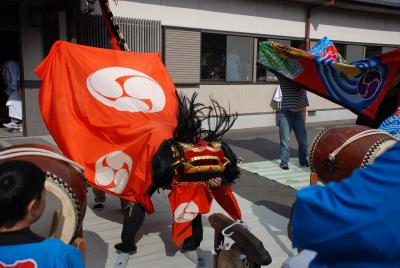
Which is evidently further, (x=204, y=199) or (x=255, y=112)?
(x=255, y=112)

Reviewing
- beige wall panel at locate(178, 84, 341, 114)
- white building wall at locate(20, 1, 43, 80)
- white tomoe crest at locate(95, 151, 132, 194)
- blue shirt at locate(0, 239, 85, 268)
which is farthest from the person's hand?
beige wall panel at locate(178, 84, 341, 114)

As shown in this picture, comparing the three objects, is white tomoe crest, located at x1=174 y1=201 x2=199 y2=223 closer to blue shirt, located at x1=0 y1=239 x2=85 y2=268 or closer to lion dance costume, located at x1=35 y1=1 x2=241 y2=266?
lion dance costume, located at x1=35 y1=1 x2=241 y2=266

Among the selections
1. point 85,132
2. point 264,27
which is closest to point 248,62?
point 264,27

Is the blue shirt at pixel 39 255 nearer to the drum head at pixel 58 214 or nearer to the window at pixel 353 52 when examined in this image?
the drum head at pixel 58 214

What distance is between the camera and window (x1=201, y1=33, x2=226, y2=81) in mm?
9062

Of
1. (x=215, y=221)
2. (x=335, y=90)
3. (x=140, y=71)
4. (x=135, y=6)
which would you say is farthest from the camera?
(x=135, y=6)

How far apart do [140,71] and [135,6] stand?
447 cm

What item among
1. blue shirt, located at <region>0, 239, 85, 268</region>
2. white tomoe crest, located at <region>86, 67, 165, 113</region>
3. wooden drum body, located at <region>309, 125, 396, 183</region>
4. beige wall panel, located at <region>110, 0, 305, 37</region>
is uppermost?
beige wall panel, located at <region>110, 0, 305, 37</region>

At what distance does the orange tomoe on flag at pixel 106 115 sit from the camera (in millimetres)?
2980

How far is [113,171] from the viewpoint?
10.1 ft

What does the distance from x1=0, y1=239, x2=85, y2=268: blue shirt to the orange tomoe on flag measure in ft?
4.47

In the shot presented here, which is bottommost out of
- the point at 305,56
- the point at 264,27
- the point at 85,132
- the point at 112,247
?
the point at 112,247

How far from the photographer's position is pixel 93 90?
3.41 m

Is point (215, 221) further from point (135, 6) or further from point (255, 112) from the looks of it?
point (255, 112)
